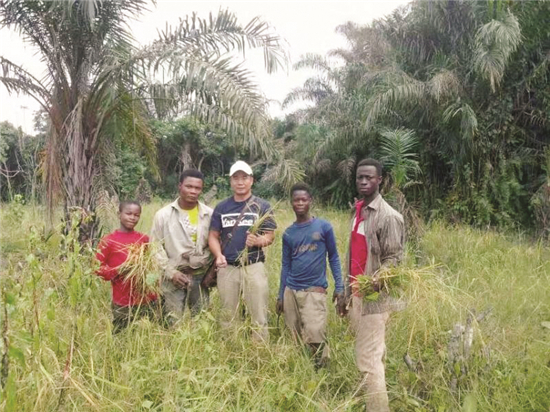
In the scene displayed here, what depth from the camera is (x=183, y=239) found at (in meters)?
3.38

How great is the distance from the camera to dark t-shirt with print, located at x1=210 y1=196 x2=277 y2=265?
3293 mm

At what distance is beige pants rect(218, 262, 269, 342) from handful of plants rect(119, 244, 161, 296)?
0.50 meters

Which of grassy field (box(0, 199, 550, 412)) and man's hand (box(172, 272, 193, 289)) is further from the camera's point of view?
man's hand (box(172, 272, 193, 289))

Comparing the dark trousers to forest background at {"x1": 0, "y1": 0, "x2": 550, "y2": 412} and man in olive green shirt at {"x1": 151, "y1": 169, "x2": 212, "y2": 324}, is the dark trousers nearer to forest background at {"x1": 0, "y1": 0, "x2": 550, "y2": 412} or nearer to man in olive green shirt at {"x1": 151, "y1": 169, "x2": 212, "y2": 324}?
man in olive green shirt at {"x1": 151, "y1": 169, "x2": 212, "y2": 324}

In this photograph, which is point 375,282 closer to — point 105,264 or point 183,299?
point 183,299

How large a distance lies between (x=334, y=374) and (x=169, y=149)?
1717 cm

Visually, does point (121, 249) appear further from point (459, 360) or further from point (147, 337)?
point (459, 360)

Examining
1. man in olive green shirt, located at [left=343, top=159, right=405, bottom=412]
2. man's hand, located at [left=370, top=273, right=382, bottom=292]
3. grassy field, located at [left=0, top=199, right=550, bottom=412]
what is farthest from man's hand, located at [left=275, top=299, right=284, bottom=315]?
man's hand, located at [left=370, top=273, right=382, bottom=292]

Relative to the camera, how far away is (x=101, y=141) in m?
5.68

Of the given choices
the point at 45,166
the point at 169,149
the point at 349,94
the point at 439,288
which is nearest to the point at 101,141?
the point at 45,166

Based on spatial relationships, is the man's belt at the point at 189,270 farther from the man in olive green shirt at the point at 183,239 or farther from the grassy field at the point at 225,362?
the grassy field at the point at 225,362

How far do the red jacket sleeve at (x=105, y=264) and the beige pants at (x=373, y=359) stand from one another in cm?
167

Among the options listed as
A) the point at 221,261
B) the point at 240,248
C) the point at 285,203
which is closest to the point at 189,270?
the point at 221,261

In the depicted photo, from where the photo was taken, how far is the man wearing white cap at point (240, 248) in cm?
329
